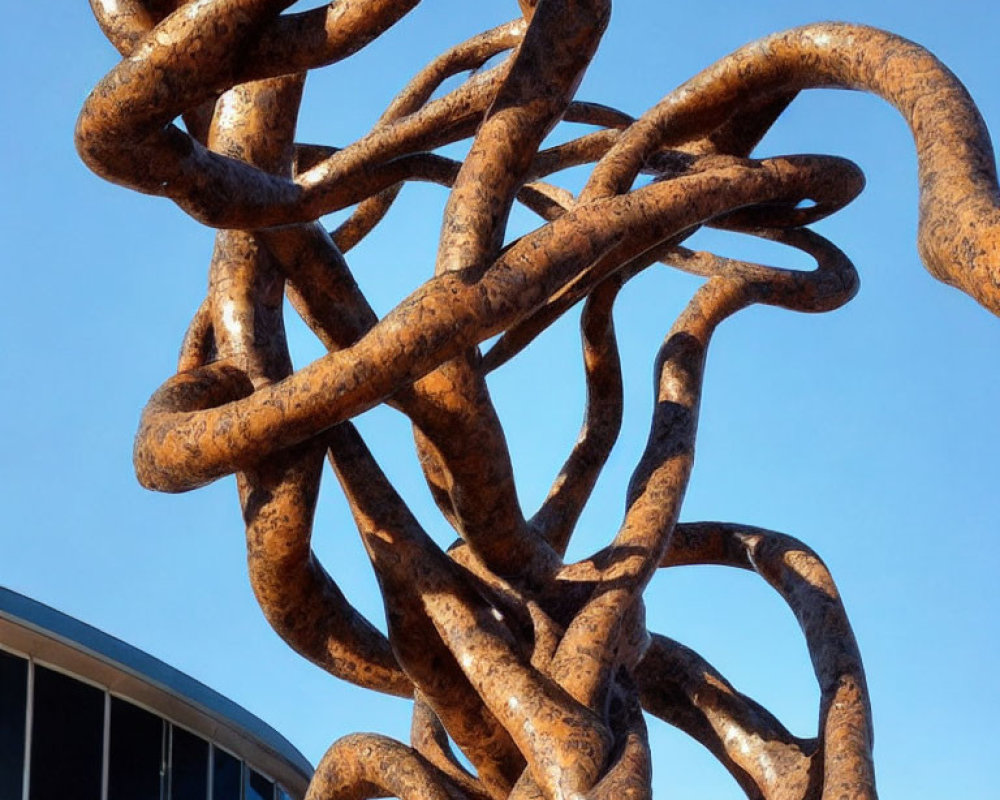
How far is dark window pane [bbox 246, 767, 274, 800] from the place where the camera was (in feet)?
62.4

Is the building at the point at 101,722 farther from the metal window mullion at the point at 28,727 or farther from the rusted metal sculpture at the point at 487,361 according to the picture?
the rusted metal sculpture at the point at 487,361

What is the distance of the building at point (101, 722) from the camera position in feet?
51.3

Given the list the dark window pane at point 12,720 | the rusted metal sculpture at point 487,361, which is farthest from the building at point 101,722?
the rusted metal sculpture at point 487,361

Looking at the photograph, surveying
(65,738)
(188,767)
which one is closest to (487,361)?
(65,738)

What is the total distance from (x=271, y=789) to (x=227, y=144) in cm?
1087

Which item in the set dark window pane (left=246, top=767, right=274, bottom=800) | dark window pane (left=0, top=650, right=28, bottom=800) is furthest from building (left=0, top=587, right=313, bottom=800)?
dark window pane (left=246, top=767, right=274, bottom=800)

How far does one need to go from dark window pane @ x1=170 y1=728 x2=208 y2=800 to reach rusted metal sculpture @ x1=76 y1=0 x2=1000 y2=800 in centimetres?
765

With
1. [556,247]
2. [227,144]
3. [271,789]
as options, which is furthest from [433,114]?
[271,789]

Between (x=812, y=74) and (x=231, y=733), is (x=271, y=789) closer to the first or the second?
(x=231, y=733)

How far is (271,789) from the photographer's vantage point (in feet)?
64.3

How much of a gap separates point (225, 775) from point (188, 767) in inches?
33.9

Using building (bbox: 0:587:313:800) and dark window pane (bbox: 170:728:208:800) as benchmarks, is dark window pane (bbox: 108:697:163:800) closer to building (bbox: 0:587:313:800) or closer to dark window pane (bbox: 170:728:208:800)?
building (bbox: 0:587:313:800)

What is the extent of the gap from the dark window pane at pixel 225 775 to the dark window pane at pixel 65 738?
205 centimetres

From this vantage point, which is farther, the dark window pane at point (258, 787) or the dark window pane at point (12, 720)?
the dark window pane at point (258, 787)
